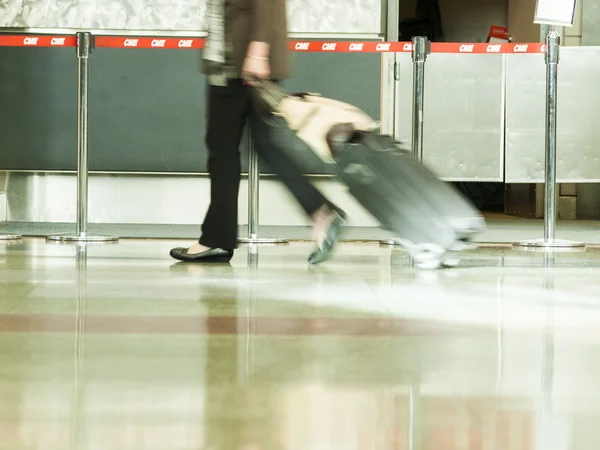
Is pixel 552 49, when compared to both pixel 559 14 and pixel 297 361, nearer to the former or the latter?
pixel 559 14

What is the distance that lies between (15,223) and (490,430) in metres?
5.62

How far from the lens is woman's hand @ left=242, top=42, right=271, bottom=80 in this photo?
4.10m

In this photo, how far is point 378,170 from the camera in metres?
4.09

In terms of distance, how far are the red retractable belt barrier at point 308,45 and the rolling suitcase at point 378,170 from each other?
1.91 metres

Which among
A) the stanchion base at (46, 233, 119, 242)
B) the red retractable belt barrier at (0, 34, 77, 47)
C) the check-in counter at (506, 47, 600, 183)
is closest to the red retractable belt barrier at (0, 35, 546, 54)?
the red retractable belt barrier at (0, 34, 77, 47)

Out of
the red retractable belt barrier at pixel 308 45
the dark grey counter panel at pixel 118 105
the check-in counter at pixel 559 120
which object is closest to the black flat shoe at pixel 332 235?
the red retractable belt barrier at pixel 308 45

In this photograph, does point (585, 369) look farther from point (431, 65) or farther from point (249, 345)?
point (431, 65)

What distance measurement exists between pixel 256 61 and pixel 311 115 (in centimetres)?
30

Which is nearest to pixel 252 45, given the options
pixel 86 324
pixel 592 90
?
pixel 86 324

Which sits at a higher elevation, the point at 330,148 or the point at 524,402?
the point at 330,148

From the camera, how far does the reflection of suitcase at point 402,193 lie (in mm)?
4055

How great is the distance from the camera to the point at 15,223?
6.71 meters

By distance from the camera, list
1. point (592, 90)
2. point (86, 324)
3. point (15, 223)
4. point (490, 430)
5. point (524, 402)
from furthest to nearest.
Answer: point (592, 90) < point (15, 223) < point (86, 324) < point (524, 402) < point (490, 430)

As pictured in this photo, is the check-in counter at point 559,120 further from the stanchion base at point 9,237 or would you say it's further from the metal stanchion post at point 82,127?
the stanchion base at point 9,237
